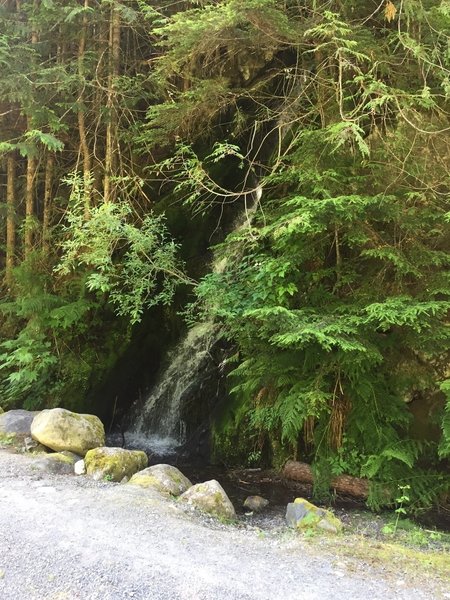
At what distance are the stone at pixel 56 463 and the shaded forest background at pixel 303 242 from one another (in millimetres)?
2534

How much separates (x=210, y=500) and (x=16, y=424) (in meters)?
4.29

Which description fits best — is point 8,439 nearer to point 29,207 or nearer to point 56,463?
point 56,463

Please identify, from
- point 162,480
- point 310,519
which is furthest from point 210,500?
point 310,519

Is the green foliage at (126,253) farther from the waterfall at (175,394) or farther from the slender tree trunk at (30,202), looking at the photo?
the slender tree trunk at (30,202)

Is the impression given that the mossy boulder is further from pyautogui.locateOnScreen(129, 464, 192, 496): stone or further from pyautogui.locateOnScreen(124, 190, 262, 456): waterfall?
pyautogui.locateOnScreen(129, 464, 192, 496): stone

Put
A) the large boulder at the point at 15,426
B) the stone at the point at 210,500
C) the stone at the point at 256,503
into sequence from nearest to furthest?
the stone at the point at 210,500 < the stone at the point at 256,503 < the large boulder at the point at 15,426

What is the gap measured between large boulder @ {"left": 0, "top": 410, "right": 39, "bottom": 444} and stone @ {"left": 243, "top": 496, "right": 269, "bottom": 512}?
399 cm

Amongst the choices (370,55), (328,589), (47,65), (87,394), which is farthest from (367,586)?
(47,65)

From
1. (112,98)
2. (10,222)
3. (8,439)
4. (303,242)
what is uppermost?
(112,98)

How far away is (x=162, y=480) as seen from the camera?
6285 millimetres

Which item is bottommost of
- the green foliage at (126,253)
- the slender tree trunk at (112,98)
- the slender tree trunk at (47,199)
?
the green foliage at (126,253)

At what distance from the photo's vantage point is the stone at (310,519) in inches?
207

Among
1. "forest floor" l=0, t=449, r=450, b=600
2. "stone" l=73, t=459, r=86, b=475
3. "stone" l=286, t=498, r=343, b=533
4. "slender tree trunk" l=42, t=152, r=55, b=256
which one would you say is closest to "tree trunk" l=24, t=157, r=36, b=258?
"slender tree trunk" l=42, t=152, r=55, b=256

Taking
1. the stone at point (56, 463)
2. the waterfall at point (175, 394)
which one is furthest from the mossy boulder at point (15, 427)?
the waterfall at point (175, 394)
